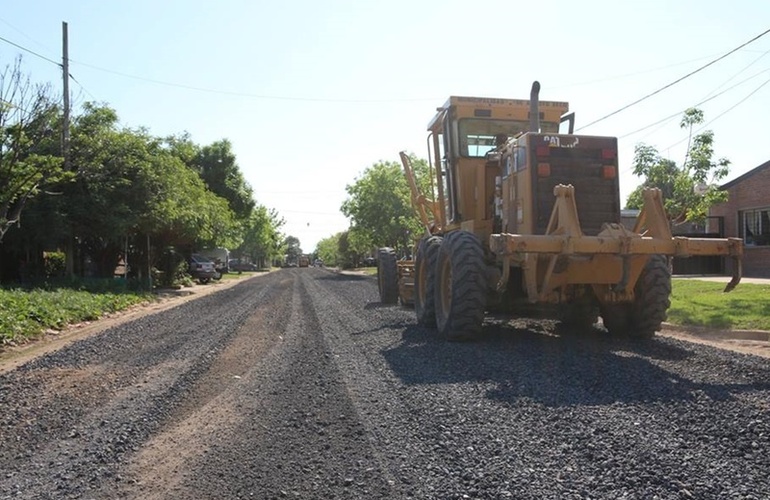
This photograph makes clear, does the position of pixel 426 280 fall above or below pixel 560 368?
above

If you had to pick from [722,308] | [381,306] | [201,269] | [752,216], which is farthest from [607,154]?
[201,269]

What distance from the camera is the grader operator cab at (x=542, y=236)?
8500 millimetres

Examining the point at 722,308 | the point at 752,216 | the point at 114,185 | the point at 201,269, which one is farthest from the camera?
the point at 201,269

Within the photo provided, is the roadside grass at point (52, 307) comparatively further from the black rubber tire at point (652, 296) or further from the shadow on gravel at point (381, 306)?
the black rubber tire at point (652, 296)

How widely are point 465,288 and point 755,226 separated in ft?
77.5

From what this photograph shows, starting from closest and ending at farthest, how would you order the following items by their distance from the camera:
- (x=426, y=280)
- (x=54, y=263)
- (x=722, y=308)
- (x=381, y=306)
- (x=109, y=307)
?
1. (x=426, y=280)
2. (x=722, y=308)
3. (x=381, y=306)
4. (x=109, y=307)
5. (x=54, y=263)

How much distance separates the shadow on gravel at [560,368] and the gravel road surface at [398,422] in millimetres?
36

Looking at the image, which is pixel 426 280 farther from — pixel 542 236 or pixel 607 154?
pixel 607 154

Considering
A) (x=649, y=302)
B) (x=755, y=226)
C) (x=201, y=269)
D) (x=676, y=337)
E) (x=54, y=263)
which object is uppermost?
(x=755, y=226)

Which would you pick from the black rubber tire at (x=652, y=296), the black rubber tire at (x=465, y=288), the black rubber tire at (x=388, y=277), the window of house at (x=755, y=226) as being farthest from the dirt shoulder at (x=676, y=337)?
the window of house at (x=755, y=226)

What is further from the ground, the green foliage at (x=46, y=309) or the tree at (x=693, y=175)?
the tree at (x=693, y=175)

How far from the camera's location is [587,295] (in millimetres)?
10133

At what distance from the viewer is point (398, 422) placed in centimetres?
557

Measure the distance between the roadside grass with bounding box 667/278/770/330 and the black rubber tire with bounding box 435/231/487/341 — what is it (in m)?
5.09
